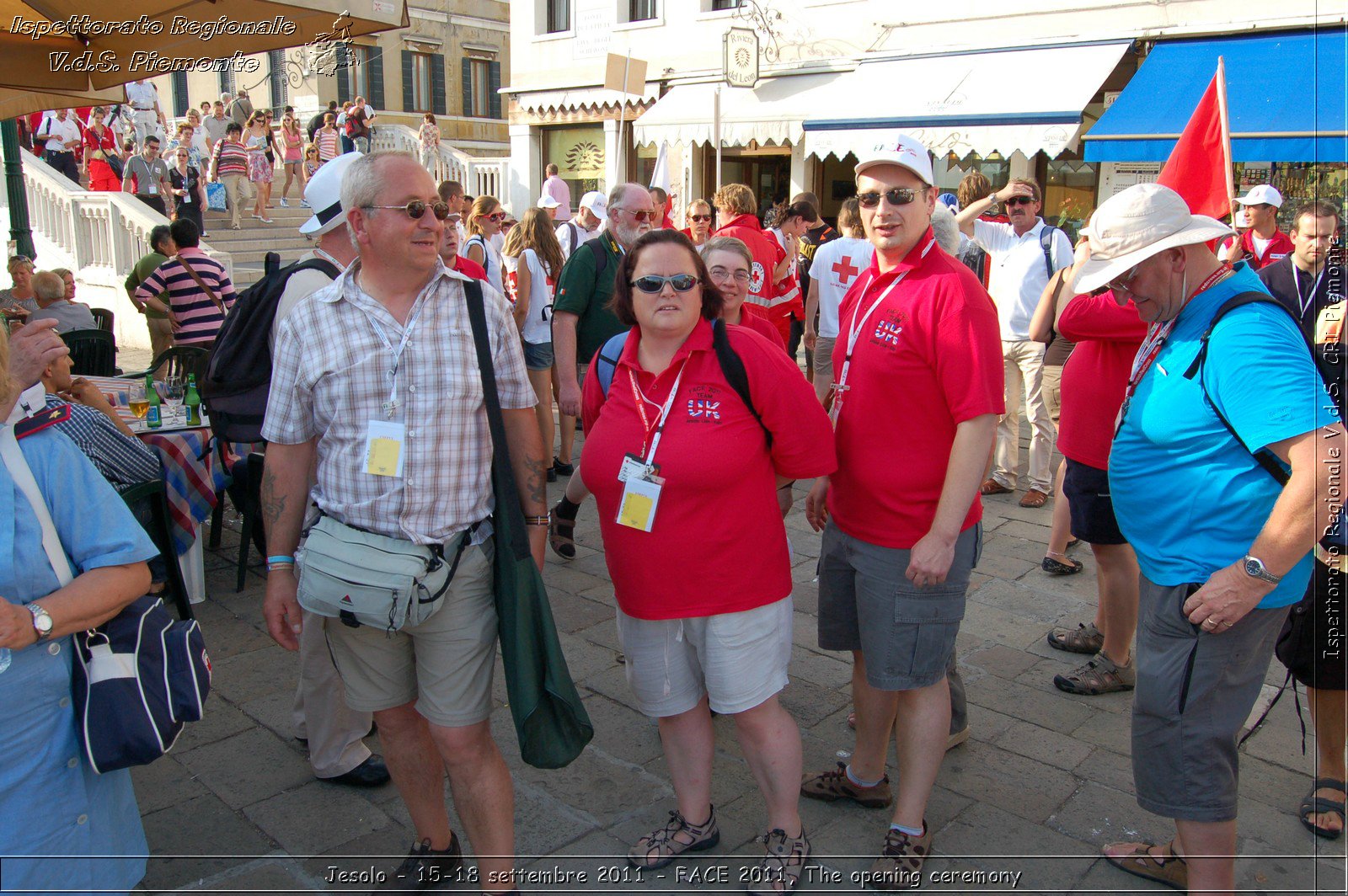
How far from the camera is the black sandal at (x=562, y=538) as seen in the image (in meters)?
4.89

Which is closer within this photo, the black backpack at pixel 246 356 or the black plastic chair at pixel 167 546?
the black backpack at pixel 246 356

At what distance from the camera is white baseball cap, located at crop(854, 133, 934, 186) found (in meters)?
2.53

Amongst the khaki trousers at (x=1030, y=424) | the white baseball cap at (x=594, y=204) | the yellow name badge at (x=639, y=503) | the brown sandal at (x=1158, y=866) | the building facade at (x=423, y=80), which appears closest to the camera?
the yellow name badge at (x=639, y=503)

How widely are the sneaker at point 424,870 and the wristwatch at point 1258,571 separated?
2.19m

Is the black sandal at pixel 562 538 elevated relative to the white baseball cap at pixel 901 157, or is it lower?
lower

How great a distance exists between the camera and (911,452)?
8.24ft

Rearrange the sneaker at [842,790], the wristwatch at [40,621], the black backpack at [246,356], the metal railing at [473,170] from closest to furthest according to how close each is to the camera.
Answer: the wristwatch at [40,621], the sneaker at [842,790], the black backpack at [246,356], the metal railing at [473,170]

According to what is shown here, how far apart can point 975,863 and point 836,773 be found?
0.51 meters

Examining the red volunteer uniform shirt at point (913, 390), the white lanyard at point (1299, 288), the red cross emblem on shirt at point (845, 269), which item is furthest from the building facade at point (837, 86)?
the red volunteer uniform shirt at point (913, 390)

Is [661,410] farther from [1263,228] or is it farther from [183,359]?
[1263,228]

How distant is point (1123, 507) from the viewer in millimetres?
2412

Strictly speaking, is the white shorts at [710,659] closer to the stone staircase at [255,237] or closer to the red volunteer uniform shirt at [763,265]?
the red volunteer uniform shirt at [763,265]

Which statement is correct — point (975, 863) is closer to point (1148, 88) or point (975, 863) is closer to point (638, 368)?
point (638, 368)

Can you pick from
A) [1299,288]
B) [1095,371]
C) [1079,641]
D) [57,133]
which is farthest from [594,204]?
[57,133]
